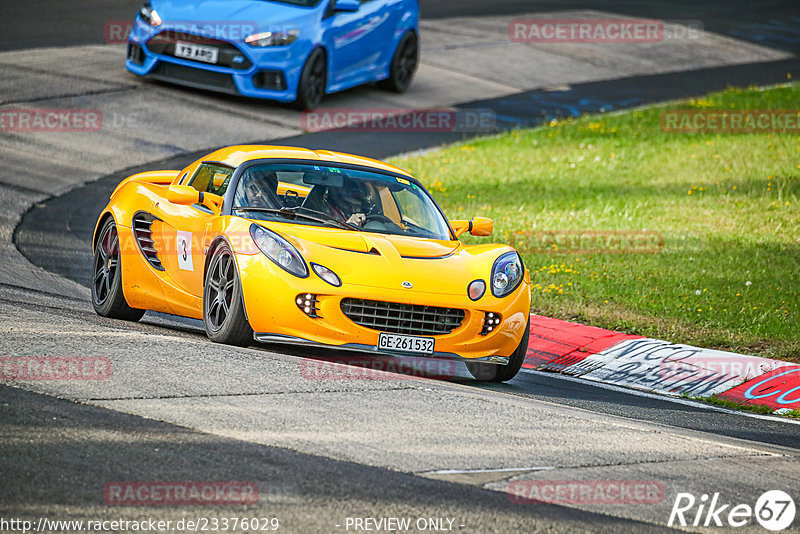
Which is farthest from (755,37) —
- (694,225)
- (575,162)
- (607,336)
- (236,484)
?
(236,484)

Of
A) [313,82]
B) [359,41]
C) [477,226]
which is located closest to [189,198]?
[477,226]

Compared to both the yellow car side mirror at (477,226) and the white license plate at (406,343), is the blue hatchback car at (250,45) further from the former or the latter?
the white license plate at (406,343)

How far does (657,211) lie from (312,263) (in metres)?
8.19

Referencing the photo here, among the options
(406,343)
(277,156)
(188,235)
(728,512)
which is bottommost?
(406,343)

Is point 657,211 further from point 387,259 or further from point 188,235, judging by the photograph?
point 188,235

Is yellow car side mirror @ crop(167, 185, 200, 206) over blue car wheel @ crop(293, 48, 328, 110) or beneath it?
over

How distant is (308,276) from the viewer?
25.1ft

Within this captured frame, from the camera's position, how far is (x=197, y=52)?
17281mm

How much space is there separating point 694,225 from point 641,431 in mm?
8078

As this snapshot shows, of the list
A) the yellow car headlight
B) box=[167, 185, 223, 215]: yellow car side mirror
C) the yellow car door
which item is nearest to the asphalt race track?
the yellow car door

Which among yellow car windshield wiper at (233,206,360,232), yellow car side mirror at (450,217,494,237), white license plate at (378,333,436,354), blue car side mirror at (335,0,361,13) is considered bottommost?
white license plate at (378,333,436,354)

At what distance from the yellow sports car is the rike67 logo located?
272cm

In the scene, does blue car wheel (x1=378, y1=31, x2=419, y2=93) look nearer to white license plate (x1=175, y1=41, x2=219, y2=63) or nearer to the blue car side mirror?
the blue car side mirror

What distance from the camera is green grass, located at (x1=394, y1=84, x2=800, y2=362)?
10.9m
